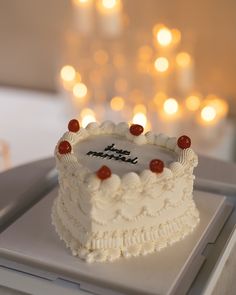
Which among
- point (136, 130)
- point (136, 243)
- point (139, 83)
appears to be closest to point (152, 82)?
point (139, 83)

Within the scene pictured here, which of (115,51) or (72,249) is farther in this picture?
(115,51)

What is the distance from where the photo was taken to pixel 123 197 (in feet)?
3.11

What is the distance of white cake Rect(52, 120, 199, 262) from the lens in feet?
3.09

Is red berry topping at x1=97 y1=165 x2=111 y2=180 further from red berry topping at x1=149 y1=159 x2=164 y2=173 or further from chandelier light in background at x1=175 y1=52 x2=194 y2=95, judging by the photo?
chandelier light in background at x1=175 y1=52 x2=194 y2=95

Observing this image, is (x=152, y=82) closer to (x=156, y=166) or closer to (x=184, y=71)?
(x=184, y=71)

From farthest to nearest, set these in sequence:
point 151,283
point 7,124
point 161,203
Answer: point 7,124, point 161,203, point 151,283

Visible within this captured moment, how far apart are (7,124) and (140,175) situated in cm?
165

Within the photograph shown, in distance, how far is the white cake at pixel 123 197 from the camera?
942 mm

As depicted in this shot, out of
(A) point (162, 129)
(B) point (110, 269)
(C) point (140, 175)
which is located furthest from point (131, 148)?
(A) point (162, 129)

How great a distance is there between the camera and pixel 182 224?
3.39 ft

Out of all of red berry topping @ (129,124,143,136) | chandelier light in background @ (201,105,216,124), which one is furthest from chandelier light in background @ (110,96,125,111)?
red berry topping @ (129,124,143,136)

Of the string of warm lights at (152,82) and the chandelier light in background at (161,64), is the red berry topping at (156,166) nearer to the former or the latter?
the string of warm lights at (152,82)

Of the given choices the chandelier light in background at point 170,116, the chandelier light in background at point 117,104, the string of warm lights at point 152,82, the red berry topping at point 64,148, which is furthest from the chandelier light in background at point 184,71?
the red berry topping at point 64,148

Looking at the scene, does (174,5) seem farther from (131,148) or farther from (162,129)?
(131,148)
